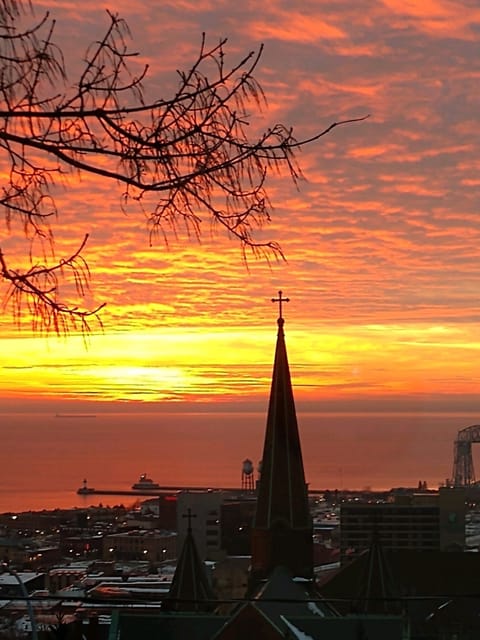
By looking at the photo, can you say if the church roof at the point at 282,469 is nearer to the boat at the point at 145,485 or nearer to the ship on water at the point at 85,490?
the ship on water at the point at 85,490

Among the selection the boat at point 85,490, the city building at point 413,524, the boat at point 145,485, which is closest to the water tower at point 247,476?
the boat at point 145,485

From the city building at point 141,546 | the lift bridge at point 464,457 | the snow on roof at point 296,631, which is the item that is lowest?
the city building at point 141,546

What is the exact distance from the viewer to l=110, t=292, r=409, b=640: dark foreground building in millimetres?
22688

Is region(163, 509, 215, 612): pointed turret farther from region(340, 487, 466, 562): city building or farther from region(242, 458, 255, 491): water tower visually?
region(242, 458, 255, 491): water tower

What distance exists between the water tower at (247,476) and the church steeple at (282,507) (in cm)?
11034

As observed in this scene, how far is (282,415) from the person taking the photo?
28.7 metres

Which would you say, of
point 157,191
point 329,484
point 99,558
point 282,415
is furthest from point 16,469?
point 157,191

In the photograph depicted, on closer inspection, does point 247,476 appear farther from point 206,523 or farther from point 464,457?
point 206,523

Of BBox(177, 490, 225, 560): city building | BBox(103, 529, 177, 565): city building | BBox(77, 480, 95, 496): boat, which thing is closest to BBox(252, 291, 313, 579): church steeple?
BBox(103, 529, 177, 565): city building

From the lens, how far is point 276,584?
26.2 m

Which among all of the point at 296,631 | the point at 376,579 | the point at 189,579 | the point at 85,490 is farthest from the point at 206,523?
the point at 296,631

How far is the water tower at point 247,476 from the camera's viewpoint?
138m

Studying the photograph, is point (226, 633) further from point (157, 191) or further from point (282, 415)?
point (157, 191)

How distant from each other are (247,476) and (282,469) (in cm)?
11671
